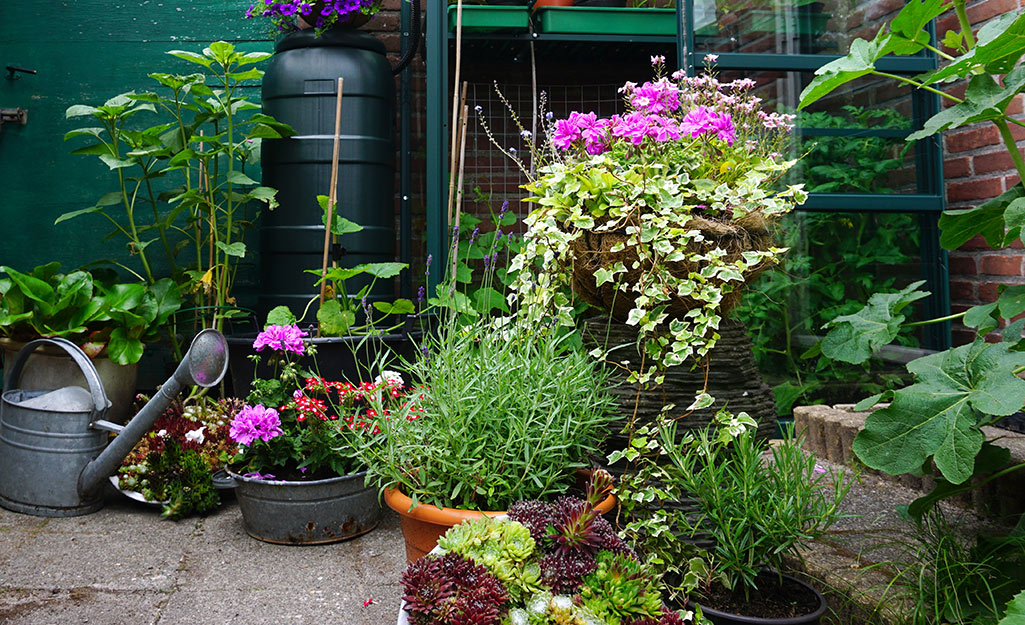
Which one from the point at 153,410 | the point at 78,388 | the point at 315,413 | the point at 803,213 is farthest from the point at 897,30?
the point at 78,388

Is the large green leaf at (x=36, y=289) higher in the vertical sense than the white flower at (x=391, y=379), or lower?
higher

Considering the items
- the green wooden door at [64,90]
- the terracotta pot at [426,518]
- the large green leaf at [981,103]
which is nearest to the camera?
the large green leaf at [981,103]

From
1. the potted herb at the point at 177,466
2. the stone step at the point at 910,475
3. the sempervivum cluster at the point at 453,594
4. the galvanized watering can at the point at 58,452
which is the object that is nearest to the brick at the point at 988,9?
the stone step at the point at 910,475

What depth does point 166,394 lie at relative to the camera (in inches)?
79.8

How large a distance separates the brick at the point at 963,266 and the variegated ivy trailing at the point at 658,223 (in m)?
1.36

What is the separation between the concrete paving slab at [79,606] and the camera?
5.12 ft

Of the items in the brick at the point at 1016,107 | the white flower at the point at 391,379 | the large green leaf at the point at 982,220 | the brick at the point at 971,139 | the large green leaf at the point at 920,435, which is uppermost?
the brick at the point at 1016,107

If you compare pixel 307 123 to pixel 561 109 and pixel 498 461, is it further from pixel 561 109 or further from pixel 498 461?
pixel 498 461

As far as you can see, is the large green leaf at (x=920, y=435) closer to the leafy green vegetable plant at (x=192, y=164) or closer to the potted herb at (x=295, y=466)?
the potted herb at (x=295, y=466)

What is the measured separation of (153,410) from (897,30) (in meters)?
2.00

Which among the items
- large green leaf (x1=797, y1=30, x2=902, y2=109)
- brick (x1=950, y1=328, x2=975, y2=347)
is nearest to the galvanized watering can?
large green leaf (x1=797, y1=30, x2=902, y2=109)

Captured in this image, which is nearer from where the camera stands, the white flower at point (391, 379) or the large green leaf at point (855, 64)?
the large green leaf at point (855, 64)

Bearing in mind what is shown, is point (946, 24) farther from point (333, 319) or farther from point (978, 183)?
point (333, 319)

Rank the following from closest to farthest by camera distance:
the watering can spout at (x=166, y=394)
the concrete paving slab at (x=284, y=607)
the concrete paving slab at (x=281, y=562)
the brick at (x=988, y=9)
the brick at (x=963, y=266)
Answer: the concrete paving slab at (x=284, y=607) < the concrete paving slab at (x=281, y=562) < the watering can spout at (x=166, y=394) < the brick at (x=988, y=9) < the brick at (x=963, y=266)
